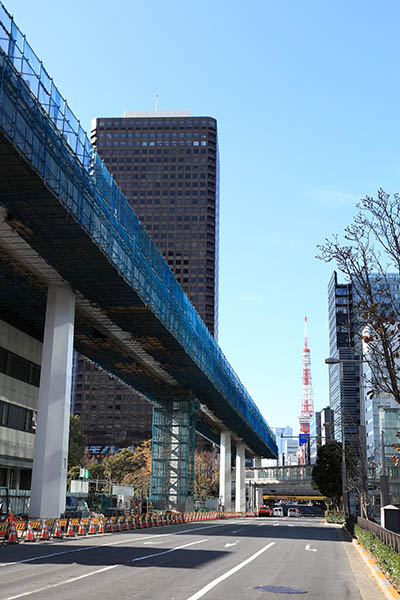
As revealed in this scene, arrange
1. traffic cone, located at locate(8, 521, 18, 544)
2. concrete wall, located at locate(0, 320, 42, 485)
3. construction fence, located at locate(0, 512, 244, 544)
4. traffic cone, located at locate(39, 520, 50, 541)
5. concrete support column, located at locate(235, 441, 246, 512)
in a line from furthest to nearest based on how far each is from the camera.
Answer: concrete support column, located at locate(235, 441, 246, 512) → concrete wall, located at locate(0, 320, 42, 485) → traffic cone, located at locate(39, 520, 50, 541) → construction fence, located at locate(0, 512, 244, 544) → traffic cone, located at locate(8, 521, 18, 544)

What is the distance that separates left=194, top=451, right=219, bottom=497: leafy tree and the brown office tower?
37.8 meters

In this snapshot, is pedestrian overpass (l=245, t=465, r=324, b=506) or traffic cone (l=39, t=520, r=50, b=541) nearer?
traffic cone (l=39, t=520, r=50, b=541)

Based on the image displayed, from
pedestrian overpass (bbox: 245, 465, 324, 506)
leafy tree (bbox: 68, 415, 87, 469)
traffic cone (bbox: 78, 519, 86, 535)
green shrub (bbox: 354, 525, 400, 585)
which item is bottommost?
traffic cone (bbox: 78, 519, 86, 535)

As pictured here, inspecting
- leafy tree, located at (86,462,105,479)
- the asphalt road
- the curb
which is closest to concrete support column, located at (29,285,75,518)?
the asphalt road

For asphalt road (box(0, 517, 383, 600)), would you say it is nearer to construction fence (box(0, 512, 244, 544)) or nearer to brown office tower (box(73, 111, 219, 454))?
construction fence (box(0, 512, 244, 544))

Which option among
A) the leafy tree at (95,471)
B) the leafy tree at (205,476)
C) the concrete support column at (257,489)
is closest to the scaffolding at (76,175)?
the leafy tree at (95,471)

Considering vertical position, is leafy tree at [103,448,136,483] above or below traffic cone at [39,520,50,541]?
above

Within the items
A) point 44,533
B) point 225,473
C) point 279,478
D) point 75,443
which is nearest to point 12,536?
point 44,533

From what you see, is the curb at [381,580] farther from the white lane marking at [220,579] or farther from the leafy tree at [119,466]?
the leafy tree at [119,466]

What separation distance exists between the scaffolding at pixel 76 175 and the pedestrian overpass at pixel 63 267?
8 centimetres

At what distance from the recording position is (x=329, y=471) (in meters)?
83.2

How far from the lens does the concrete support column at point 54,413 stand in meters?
36.3

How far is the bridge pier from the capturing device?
72312 millimetres

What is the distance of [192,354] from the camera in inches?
2266
